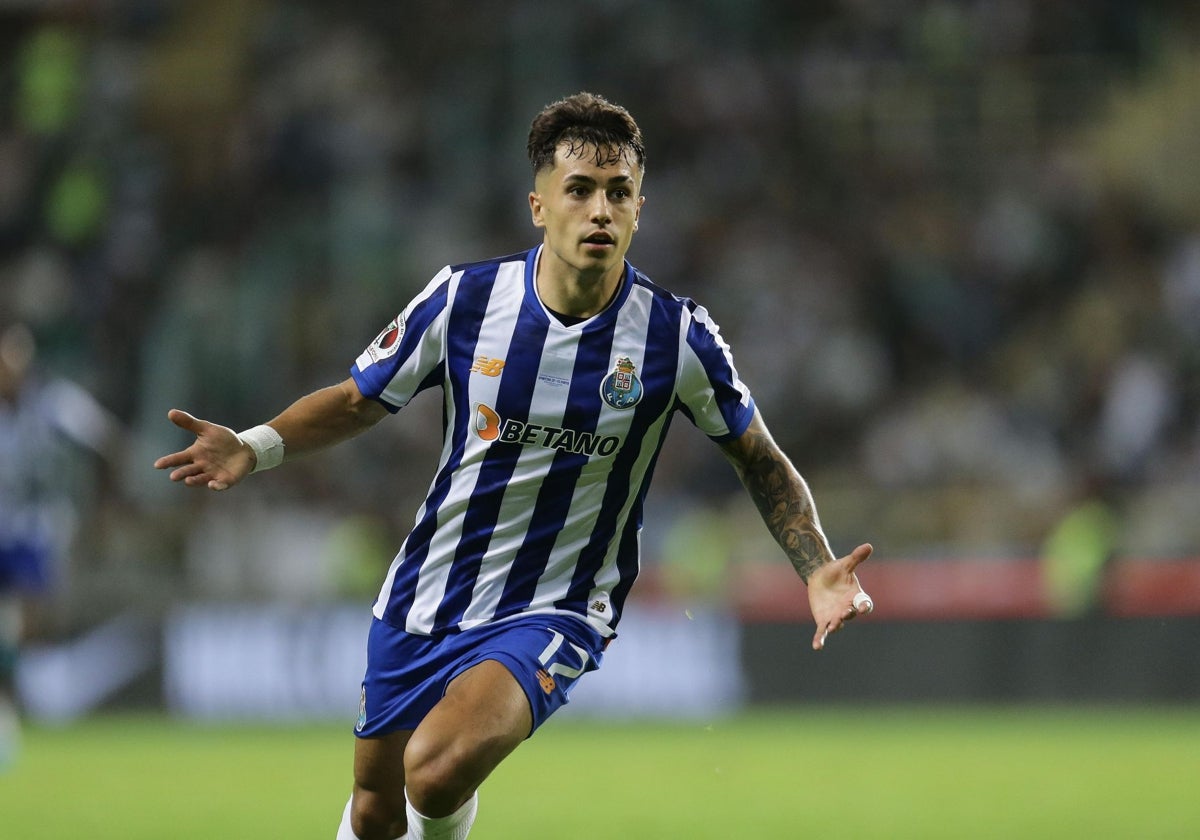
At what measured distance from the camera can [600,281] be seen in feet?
17.3

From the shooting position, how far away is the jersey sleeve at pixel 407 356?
210 inches

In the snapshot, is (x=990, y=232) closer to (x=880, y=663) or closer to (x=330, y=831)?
(x=880, y=663)

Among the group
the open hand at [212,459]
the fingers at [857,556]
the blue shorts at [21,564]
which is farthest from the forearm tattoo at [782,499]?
the blue shorts at [21,564]

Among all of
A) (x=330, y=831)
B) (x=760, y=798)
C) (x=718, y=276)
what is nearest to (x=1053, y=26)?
(x=718, y=276)

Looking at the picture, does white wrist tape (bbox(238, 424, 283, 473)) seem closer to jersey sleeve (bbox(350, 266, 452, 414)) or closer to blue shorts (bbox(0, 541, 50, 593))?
jersey sleeve (bbox(350, 266, 452, 414))

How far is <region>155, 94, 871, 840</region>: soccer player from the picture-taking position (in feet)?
16.8

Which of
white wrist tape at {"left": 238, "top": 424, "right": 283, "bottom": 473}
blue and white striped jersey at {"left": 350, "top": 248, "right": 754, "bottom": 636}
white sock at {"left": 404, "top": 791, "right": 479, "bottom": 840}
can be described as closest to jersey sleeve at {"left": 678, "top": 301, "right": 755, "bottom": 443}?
blue and white striped jersey at {"left": 350, "top": 248, "right": 754, "bottom": 636}

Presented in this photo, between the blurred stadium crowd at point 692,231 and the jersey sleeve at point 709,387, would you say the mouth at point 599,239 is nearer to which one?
the jersey sleeve at point 709,387

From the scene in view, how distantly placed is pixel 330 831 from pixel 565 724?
5.69 m

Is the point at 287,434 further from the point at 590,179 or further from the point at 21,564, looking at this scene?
the point at 21,564

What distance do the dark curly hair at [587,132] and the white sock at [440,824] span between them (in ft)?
5.94

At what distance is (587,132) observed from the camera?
203 inches

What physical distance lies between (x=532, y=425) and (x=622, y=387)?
0.28m

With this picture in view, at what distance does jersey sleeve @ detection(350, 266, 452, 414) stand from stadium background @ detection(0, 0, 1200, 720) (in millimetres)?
7995
